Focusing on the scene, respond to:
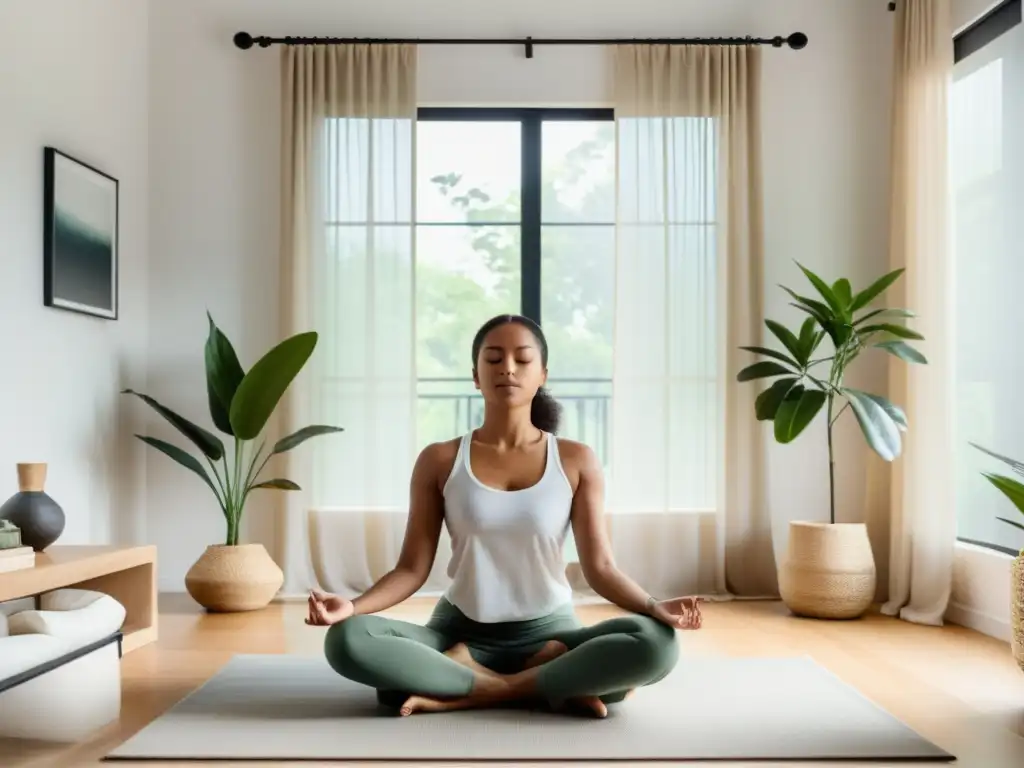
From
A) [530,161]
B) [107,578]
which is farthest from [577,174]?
[107,578]

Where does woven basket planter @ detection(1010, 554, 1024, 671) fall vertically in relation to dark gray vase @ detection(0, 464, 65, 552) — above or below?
below

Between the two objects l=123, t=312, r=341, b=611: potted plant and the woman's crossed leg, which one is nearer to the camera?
the woman's crossed leg

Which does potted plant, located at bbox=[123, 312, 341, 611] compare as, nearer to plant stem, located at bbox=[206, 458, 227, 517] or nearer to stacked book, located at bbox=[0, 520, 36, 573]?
plant stem, located at bbox=[206, 458, 227, 517]

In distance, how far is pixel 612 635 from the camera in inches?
95.0

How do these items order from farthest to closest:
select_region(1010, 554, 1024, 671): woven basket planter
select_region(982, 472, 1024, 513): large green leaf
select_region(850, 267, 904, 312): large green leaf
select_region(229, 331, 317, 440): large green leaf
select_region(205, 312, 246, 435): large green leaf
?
1. select_region(205, 312, 246, 435): large green leaf
2. select_region(229, 331, 317, 440): large green leaf
3. select_region(850, 267, 904, 312): large green leaf
4. select_region(1010, 554, 1024, 671): woven basket planter
5. select_region(982, 472, 1024, 513): large green leaf

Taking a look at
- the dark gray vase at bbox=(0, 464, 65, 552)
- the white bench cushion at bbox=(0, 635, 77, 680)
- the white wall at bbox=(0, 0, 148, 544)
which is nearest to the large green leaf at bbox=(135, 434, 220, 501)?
the white wall at bbox=(0, 0, 148, 544)

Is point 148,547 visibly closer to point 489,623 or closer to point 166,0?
point 489,623

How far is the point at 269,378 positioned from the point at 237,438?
0.95 feet

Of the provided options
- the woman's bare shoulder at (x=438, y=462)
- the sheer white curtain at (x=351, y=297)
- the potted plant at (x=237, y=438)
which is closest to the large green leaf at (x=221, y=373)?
the potted plant at (x=237, y=438)

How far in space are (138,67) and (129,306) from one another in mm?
1046

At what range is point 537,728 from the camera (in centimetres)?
239

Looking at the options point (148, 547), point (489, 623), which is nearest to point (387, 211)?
point (148, 547)

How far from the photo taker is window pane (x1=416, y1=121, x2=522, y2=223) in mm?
4863

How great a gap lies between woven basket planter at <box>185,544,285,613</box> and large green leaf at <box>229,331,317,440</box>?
50 centimetres
